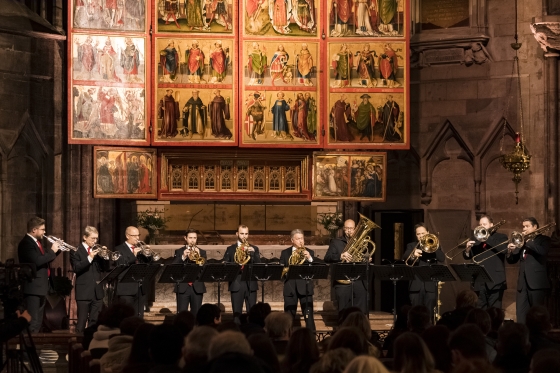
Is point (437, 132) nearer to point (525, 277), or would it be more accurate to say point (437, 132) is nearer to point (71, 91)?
point (525, 277)

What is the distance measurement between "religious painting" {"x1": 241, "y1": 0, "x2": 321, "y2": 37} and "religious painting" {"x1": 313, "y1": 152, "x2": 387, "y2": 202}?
2.12 m

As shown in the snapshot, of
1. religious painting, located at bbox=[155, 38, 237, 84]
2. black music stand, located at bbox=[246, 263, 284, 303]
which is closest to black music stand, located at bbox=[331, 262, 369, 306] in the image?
black music stand, located at bbox=[246, 263, 284, 303]

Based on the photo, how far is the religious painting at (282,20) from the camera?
58.4 ft

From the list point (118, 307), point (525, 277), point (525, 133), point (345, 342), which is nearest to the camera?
point (345, 342)

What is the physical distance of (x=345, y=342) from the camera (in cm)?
733

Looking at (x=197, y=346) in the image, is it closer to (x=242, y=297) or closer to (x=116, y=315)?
(x=116, y=315)

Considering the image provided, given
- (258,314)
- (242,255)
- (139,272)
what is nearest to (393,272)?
(242,255)

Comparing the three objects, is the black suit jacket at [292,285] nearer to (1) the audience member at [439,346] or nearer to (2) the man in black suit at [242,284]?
(2) the man in black suit at [242,284]

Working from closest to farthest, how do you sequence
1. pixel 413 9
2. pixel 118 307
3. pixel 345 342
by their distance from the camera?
pixel 345 342 < pixel 118 307 < pixel 413 9

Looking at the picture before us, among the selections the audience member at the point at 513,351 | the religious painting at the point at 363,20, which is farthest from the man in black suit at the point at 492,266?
the audience member at the point at 513,351

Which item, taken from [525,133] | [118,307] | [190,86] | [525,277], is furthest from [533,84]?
[118,307]

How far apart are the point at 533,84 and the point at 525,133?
88 centimetres

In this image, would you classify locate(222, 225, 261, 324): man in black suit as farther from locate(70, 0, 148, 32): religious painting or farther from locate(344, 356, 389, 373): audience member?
locate(344, 356, 389, 373): audience member

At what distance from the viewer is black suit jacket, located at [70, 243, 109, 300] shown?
50.8 ft
